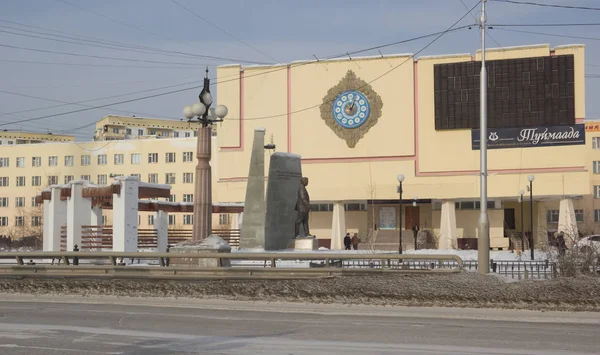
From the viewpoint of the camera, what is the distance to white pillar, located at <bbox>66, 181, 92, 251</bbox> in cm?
4541

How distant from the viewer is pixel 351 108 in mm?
68688

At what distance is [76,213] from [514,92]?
1428 inches

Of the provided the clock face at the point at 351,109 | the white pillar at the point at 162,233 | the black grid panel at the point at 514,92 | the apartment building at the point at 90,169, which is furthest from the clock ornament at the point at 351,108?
the apartment building at the point at 90,169

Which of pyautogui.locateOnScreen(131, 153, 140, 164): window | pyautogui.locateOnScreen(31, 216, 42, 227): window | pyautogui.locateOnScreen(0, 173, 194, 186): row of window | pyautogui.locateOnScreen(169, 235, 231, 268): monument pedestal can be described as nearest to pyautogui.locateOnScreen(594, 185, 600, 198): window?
pyautogui.locateOnScreen(0, 173, 194, 186): row of window

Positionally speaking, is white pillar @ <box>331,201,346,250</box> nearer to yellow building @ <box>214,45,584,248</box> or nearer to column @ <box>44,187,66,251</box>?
yellow building @ <box>214,45,584,248</box>

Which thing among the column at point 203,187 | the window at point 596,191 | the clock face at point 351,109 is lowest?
the column at point 203,187

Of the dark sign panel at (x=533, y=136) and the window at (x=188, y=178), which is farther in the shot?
the window at (x=188, y=178)

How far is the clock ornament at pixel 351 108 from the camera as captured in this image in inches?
2697

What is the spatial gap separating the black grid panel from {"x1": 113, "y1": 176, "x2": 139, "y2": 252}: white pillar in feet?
105

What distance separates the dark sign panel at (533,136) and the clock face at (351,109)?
951cm

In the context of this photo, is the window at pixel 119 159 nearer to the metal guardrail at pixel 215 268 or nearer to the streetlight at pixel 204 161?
the streetlight at pixel 204 161

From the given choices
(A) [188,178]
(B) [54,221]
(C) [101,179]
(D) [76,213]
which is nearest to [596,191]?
(A) [188,178]

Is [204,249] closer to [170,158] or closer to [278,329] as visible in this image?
[278,329]

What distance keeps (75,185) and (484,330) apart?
1429 inches
